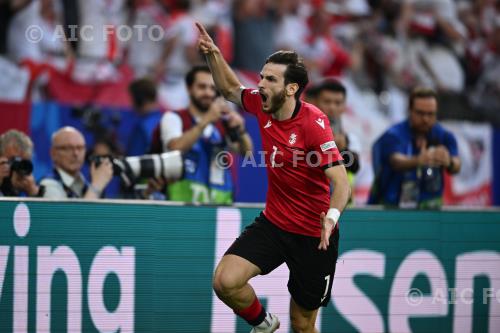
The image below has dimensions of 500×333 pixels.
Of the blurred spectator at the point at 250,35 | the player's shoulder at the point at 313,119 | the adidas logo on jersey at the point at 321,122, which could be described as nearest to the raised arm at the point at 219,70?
the player's shoulder at the point at 313,119

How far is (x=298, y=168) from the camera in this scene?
6199mm

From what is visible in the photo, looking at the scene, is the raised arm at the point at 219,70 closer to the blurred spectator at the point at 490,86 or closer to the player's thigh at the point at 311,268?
the player's thigh at the point at 311,268

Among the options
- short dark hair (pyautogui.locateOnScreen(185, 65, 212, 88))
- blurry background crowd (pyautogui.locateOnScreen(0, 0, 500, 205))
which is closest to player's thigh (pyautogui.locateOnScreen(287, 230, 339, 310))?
short dark hair (pyautogui.locateOnScreen(185, 65, 212, 88))

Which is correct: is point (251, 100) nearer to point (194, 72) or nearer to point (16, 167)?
point (194, 72)

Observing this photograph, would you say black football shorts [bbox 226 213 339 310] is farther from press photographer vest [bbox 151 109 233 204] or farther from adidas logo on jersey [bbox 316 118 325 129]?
press photographer vest [bbox 151 109 233 204]

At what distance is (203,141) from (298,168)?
1933mm

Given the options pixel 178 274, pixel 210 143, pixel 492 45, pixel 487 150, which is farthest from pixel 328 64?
pixel 178 274

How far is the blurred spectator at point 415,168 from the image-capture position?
831 centimetres

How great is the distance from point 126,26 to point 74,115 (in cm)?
179

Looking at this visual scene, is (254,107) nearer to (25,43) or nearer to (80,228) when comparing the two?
(80,228)

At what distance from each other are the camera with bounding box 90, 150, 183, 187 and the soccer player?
1202 millimetres

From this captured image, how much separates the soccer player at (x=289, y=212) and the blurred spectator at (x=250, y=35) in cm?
580

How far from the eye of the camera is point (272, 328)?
6328mm

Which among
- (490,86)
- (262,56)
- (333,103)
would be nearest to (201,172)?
(333,103)
